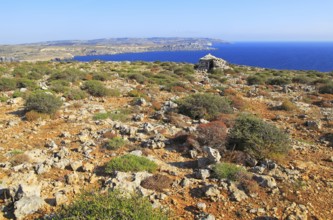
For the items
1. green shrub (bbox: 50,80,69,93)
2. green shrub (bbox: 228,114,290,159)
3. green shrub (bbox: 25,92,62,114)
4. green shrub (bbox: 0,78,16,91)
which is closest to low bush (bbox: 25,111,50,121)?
green shrub (bbox: 25,92,62,114)

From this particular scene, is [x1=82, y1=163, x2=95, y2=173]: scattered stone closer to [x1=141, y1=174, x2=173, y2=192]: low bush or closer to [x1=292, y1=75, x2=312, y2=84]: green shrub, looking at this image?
[x1=141, y1=174, x2=173, y2=192]: low bush

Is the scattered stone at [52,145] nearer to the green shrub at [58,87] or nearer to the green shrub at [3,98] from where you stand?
the green shrub at [3,98]

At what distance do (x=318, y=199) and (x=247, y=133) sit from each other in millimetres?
3249

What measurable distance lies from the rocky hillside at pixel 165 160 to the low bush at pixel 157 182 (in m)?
0.03

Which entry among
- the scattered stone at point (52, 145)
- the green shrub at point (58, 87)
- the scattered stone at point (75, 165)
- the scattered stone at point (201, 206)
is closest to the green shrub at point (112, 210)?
the scattered stone at point (201, 206)

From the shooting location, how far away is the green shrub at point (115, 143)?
10289 mm

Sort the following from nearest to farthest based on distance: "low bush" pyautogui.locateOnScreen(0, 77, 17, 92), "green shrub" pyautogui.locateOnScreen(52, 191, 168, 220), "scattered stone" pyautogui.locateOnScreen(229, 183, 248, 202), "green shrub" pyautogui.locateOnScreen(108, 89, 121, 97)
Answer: "green shrub" pyautogui.locateOnScreen(52, 191, 168, 220), "scattered stone" pyautogui.locateOnScreen(229, 183, 248, 202), "green shrub" pyautogui.locateOnScreen(108, 89, 121, 97), "low bush" pyautogui.locateOnScreen(0, 77, 17, 92)

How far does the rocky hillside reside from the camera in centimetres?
688

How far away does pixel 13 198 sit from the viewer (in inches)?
272

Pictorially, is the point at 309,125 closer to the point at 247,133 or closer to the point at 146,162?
the point at 247,133

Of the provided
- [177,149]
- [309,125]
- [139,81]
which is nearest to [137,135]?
[177,149]

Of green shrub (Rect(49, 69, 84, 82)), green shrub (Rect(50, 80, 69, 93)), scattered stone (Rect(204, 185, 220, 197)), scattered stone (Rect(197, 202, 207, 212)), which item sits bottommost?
scattered stone (Rect(197, 202, 207, 212))

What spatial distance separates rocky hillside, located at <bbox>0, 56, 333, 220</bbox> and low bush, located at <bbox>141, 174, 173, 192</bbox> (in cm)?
3

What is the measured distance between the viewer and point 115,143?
1039 centimetres
